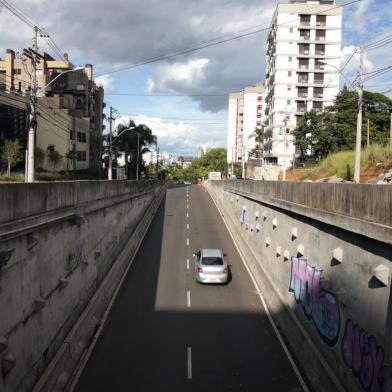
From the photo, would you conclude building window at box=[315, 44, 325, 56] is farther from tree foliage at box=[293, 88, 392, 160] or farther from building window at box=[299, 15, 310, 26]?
tree foliage at box=[293, 88, 392, 160]

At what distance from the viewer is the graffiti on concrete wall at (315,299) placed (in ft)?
44.5

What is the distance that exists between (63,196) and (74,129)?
61.4 m

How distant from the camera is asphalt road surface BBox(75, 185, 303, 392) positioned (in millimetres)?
14898

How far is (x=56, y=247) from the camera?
1496 cm

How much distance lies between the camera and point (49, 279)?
14102 millimetres

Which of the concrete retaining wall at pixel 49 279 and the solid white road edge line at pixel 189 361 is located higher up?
the concrete retaining wall at pixel 49 279

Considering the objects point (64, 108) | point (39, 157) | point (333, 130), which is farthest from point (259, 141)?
point (39, 157)

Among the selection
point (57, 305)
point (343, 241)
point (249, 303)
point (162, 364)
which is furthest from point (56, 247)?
point (249, 303)

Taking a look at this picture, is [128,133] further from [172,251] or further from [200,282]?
[200,282]

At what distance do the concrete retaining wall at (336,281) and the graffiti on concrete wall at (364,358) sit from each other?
21mm

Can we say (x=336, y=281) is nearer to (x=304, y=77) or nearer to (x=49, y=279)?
(x=49, y=279)

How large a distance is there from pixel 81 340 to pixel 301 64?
86.1 meters

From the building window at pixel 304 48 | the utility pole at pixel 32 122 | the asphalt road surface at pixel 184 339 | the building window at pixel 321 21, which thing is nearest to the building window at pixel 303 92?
the building window at pixel 304 48

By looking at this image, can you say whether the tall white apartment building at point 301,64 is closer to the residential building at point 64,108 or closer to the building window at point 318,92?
the building window at point 318,92
